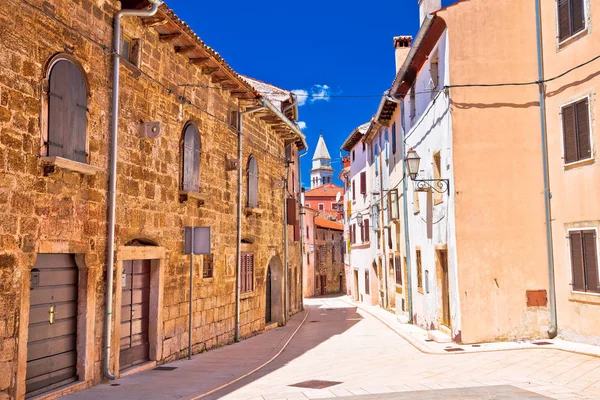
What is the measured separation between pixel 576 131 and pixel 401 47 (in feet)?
40.0

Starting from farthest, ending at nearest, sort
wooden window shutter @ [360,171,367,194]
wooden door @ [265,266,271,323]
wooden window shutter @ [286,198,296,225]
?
wooden window shutter @ [360,171,367,194] → wooden window shutter @ [286,198,296,225] → wooden door @ [265,266,271,323]

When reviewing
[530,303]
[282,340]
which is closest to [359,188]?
[282,340]

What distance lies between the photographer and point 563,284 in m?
11.9

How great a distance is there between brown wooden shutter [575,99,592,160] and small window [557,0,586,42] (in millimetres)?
1507

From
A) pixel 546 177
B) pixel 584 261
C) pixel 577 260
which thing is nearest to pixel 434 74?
pixel 546 177

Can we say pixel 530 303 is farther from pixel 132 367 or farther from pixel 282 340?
pixel 132 367

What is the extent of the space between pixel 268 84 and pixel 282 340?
452 inches

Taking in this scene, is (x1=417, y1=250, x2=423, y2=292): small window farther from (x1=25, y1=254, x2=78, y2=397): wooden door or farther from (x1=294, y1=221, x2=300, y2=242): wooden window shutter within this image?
(x1=25, y1=254, x2=78, y2=397): wooden door

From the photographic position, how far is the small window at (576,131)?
11.3m

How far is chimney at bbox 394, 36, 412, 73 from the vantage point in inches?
880

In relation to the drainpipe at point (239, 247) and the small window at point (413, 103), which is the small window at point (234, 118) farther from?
the small window at point (413, 103)

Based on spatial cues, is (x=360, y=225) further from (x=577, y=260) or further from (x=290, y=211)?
(x=577, y=260)

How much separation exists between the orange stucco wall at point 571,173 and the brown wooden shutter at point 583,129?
0.14m

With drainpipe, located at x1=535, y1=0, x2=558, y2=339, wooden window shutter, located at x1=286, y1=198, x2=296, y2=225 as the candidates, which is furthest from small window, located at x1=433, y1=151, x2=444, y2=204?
wooden window shutter, located at x1=286, y1=198, x2=296, y2=225
